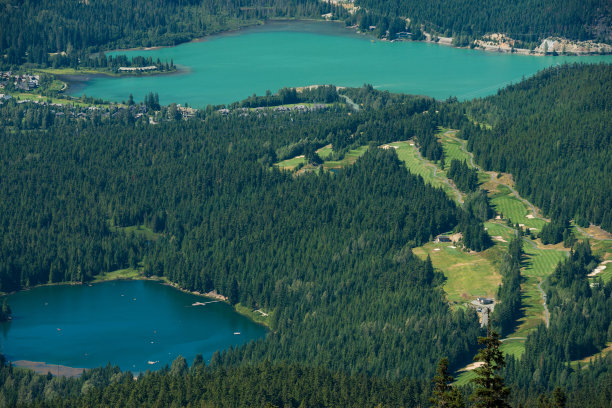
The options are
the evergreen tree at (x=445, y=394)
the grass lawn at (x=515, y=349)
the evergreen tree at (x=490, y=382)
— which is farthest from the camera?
the grass lawn at (x=515, y=349)

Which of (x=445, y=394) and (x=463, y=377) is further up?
(x=445, y=394)

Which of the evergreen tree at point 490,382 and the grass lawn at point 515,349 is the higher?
the evergreen tree at point 490,382

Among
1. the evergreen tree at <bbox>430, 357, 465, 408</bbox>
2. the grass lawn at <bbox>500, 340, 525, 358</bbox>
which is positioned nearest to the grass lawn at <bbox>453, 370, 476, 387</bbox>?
the grass lawn at <bbox>500, 340, 525, 358</bbox>

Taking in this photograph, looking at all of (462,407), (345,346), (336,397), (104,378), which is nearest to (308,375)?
(336,397)

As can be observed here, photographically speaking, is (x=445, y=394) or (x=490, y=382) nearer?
(x=490, y=382)

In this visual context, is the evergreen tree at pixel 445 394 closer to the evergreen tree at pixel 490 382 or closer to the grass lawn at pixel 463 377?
the evergreen tree at pixel 490 382

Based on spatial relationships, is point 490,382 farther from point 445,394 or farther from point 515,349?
point 515,349

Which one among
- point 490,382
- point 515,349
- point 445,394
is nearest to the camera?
point 490,382

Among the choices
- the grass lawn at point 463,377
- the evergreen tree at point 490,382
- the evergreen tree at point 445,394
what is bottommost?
the grass lawn at point 463,377

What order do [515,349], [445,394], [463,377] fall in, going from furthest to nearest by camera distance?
1. [515,349]
2. [463,377]
3. [445,394]

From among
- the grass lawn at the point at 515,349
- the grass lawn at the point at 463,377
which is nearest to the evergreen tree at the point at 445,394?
the grass lawn at the point at 463,377

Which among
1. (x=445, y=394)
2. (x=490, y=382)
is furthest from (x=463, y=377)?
(x=490, y=382)
